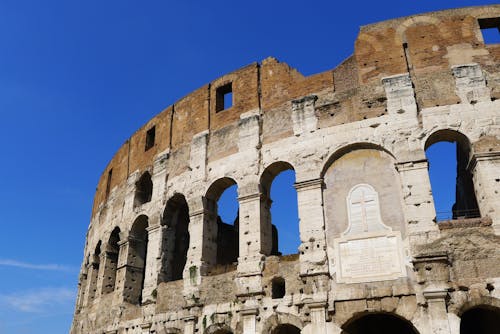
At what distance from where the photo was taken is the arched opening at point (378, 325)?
9.90 meters

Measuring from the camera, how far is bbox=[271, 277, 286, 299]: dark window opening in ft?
33.1

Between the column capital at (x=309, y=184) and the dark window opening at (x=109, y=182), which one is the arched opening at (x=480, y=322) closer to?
the column capital at (x=309, y=184)

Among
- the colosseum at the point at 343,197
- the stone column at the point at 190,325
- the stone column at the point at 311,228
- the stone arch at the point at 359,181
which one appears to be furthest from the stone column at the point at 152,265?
the stone arch at the point at 359,181

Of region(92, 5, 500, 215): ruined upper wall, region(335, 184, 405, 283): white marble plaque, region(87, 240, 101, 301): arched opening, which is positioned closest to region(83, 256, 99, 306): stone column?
region(87, 240, 101, 301): arched opening

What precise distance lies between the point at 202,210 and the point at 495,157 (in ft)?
22.1

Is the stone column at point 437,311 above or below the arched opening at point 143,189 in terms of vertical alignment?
below

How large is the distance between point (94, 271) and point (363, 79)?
1099 cm

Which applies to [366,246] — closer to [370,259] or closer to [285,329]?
[370,259]

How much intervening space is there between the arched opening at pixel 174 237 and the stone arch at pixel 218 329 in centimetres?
238

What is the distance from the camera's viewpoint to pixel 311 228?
1009 centimetres

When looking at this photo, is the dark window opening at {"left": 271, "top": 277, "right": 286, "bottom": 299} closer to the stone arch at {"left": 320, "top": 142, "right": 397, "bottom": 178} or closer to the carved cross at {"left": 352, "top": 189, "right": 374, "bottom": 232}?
the carved cross at {"left": 352, "top": 189, "right": 374, "bottom": 232}

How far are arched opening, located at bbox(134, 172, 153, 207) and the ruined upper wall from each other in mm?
1739

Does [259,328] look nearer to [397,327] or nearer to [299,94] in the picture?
[397,327]

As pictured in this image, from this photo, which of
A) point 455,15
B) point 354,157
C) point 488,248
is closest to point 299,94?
point 354,157
